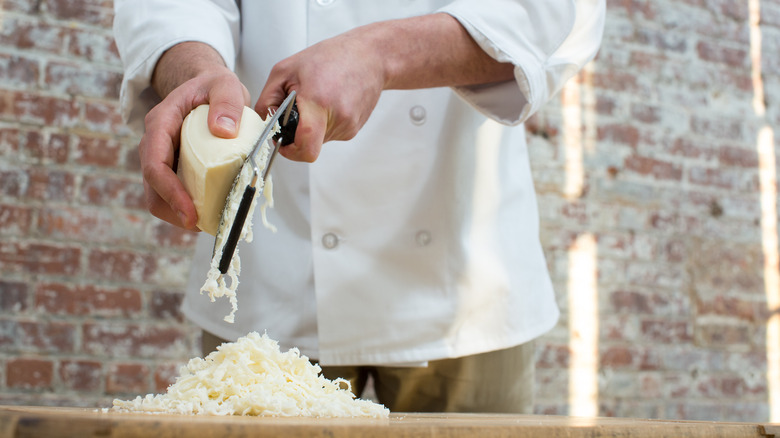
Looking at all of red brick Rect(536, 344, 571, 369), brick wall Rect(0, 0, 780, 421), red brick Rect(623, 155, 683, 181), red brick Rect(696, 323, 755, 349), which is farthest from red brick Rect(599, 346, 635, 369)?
red brick Rect(623, 155, 683, 181)

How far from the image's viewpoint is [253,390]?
28.9 inches

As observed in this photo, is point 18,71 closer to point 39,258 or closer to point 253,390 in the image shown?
point 39,258

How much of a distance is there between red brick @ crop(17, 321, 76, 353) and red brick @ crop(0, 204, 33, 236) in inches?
7.1

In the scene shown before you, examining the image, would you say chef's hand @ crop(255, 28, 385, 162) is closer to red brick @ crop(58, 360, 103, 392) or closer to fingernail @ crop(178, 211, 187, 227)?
fingernail @ crop(178, 211, 187, 227)

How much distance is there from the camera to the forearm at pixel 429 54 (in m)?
0.88

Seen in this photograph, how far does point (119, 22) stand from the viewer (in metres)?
1.07

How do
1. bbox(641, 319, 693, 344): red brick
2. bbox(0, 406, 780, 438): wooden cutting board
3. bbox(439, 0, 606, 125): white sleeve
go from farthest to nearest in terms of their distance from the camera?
bbox(641, 319, 693, 344): red brick
bbox(439, 0, 606, 125): white sleeve
bbox(0, 406, 780, 438): wooden cutting board

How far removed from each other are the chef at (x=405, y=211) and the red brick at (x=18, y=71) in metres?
0.55

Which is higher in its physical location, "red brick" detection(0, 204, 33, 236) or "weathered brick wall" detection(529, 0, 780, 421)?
"red brick" detection(0, 204, 33, 236)

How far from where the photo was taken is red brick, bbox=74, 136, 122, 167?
1.56m

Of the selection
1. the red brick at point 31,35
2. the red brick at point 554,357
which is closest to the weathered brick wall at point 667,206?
the red brick at point 554,357

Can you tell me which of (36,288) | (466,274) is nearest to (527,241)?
(466,274)

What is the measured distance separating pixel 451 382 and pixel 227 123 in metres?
0.52

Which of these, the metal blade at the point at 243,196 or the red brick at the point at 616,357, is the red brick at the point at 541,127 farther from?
the metal blade at the point at 243,196
